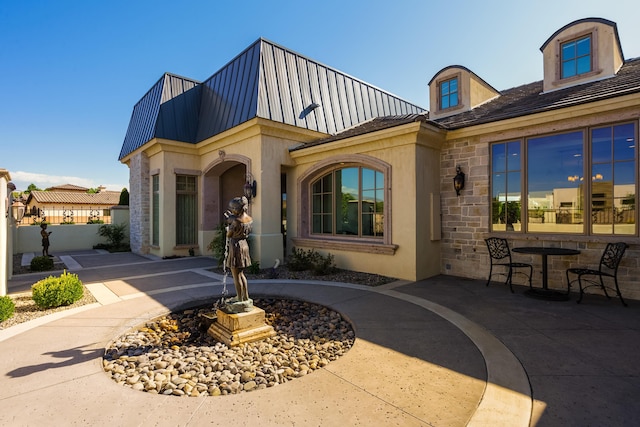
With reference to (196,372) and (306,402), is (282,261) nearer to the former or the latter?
(196,372)

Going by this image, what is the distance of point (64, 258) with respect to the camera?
11.2 metres

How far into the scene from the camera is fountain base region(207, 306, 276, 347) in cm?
403

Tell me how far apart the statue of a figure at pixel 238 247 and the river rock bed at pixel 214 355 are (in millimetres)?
556

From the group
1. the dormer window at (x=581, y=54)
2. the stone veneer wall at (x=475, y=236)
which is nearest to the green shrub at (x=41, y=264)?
the stone veneer wall at (x=475, y=236)

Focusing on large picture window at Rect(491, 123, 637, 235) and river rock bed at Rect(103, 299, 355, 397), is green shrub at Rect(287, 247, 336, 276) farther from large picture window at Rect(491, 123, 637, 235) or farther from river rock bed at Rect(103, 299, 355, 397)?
large picture window at Rect(491, 123, 637, 235)

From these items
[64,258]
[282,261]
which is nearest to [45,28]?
[64,258]

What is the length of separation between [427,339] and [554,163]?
500cm

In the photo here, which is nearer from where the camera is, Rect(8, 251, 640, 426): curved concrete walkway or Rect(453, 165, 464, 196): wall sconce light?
Rect(8, 251, 640, 426): curved concrete walkway

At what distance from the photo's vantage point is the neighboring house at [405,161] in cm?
586

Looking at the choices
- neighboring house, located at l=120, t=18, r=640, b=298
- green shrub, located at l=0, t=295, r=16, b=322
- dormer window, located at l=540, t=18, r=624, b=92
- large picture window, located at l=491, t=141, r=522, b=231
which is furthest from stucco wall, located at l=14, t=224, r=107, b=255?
dormer window, located at l=540, t=18, r=624, b=92

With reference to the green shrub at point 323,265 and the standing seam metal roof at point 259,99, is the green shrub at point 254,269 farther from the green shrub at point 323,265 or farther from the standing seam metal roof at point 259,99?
the standing seam metal roof at point 259,99

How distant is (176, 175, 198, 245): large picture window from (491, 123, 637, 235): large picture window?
10.1 metres

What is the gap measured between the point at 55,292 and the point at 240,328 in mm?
3580

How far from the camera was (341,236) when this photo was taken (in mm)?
8859
